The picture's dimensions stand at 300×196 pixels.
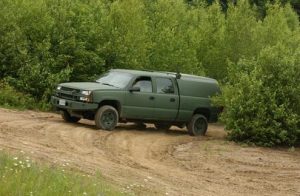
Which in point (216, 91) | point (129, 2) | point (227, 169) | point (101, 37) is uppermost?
point (129, 2)

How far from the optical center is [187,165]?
1470 centimetres

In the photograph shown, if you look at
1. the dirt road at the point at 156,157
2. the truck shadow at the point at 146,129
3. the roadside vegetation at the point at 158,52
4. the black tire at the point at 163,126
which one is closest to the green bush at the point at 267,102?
the roadside vegetation at the point at 158,52

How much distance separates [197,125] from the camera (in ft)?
69.1

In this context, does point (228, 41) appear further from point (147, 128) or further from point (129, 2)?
point (147, 128)

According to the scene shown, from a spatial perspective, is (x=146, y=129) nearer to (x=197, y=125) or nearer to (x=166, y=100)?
(x=166, y=100)

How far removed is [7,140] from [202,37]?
69.2 ft

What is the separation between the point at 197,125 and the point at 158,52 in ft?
28.0

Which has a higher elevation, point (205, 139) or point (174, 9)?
point (174, 9)

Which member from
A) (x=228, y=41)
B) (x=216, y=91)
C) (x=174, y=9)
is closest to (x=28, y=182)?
(x=216, y=91)

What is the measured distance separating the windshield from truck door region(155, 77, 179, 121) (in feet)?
3.86

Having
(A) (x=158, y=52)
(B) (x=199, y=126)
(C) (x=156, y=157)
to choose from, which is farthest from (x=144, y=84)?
(A) (x=158, y=52)

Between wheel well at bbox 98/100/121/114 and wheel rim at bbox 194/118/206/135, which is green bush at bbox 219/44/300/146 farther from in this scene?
wheel well at bbox 98/100/121/114

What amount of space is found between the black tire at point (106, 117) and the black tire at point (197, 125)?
11.0 ft

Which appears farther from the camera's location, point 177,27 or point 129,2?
point 177,27
